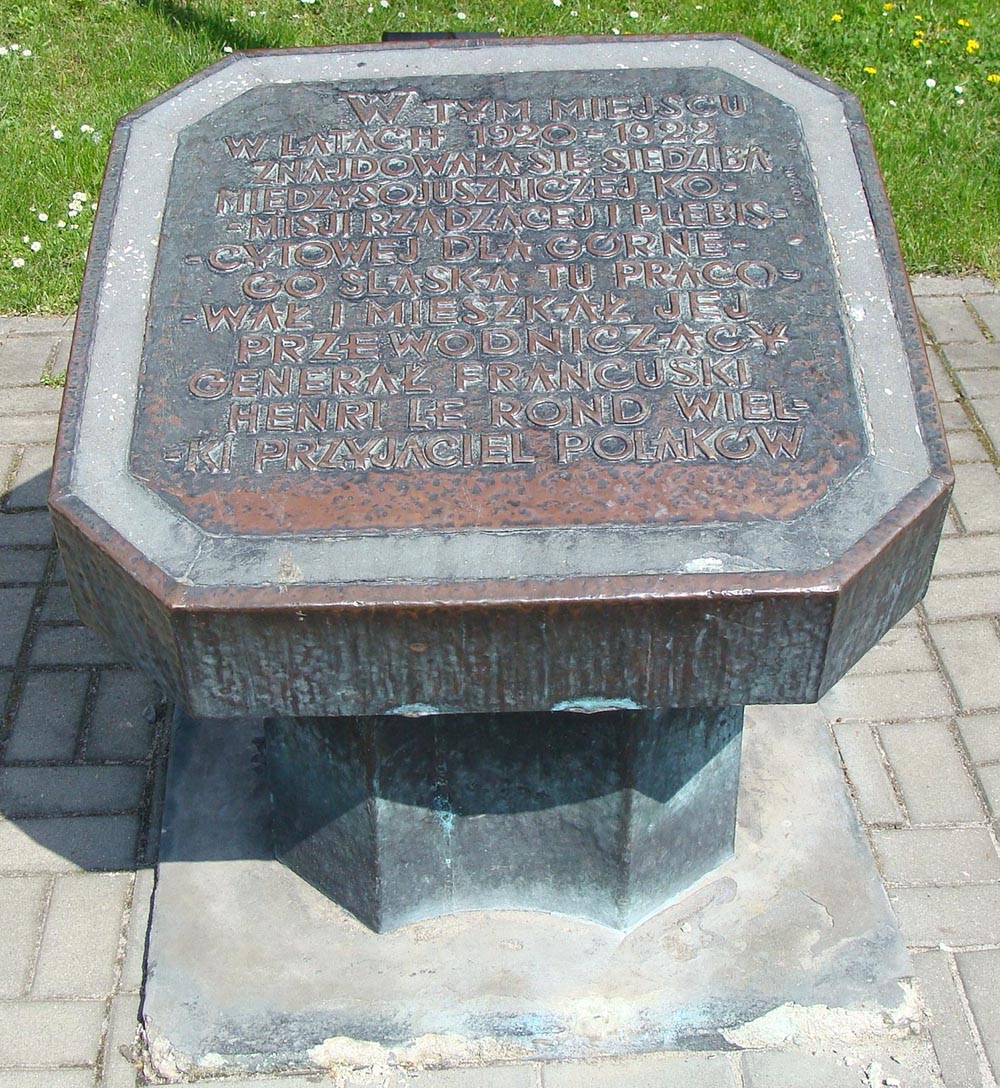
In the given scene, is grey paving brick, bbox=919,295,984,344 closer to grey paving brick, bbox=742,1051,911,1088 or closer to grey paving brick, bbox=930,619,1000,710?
grey paving brick, bbox=930,619,1000,710

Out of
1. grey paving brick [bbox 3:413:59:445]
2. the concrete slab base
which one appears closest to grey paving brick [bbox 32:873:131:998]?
the concrete slab base

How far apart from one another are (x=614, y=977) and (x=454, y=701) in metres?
0.89

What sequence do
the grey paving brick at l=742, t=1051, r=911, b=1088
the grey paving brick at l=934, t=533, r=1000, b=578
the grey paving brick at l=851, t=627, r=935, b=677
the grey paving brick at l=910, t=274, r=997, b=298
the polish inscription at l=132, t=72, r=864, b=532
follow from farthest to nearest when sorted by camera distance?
the grey paving brick at l=910, t=274, r=997, b=298 → the grey paving brick at l=934, t=533, r=1000, b=578 → the grey paving brick at l=851, t=627, r=935, b=677 → the grey paving brick at l=742, t=1051, r=911, b=1088 → the polish inscription at l=132, t=72, r=864, b=532

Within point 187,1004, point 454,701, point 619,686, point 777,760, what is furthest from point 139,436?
point 777,760

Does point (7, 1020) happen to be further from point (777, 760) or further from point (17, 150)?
point (17, 150)

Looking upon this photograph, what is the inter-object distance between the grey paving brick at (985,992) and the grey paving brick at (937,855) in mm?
184

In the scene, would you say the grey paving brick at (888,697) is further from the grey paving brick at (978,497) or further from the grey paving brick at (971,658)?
the grey paving brick at (978,497)

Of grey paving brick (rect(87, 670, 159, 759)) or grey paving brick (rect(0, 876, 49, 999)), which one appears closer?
grey paving brick (rect(0, 876, 49, 999))

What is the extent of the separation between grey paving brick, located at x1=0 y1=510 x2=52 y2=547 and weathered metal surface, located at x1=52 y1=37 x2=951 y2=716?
1.27 m

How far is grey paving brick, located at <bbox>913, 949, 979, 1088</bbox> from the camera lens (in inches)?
99.8

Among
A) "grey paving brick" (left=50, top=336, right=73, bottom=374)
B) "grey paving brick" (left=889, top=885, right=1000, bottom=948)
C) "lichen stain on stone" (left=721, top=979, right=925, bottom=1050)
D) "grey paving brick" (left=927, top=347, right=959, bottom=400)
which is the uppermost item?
"grey paving brick" (left=50, top=336, right=73, bottom=374)

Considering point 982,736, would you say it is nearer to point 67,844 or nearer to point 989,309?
point 989,309

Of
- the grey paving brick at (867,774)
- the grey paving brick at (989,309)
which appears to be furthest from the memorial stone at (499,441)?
the grey paving brick at (989,309)

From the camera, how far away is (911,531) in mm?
2035
